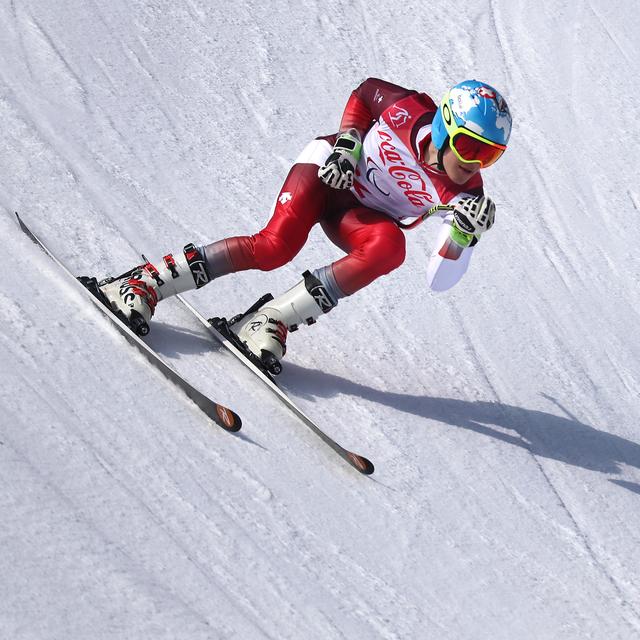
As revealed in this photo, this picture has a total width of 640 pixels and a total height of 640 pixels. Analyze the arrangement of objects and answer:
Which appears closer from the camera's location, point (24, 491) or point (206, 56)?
point (24, 491)

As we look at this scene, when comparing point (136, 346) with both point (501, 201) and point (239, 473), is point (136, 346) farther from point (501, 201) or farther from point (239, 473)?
point (501, 201)

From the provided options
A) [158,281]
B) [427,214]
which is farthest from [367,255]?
[158,281]

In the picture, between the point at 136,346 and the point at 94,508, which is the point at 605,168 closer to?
the point at 136,346

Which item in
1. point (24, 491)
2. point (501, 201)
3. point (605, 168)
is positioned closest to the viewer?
point (24, 491)

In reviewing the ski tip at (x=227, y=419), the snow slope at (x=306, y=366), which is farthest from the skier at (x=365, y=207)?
the ski tip at (x=227, y=419)

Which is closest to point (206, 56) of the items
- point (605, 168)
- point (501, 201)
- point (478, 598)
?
point (501, 201)

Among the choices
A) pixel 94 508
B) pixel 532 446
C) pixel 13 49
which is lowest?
pixel 532 446

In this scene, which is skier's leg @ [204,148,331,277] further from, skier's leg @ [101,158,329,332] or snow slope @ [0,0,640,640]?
snow slope @ [0,0,640,640]

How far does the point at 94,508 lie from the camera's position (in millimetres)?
3537

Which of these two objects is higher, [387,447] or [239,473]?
[239,473]

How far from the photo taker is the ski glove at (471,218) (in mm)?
4500

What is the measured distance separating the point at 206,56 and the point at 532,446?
4239 millimetres

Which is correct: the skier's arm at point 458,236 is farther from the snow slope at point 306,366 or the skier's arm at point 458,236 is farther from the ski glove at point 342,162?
the snow slope at point 306,366

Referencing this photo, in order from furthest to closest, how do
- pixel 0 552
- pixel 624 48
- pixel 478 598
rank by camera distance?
1. pixel 624 48
2. pixel 478 598
3. pixel 0 552
